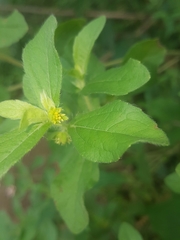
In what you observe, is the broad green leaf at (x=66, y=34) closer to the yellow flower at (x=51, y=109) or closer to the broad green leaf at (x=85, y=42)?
the broad green leaf at (x=85, y=42)

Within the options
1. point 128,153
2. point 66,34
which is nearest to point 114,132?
point 66,34

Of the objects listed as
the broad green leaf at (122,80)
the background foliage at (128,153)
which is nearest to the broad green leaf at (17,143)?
the broad green leaf at (122,80)

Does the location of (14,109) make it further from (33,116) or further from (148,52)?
(148,52)

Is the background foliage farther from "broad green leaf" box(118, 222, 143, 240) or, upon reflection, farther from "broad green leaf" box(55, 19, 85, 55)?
"broad green leaf" box(118, 222, 143, 240)

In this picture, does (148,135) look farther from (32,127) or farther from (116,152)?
(32,127)

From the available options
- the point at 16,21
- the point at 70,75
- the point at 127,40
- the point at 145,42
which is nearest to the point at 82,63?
the point at 70,75

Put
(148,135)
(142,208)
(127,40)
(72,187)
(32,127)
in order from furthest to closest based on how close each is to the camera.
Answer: (127,40), (142,208), (72,187), (32,127), (148,135)
